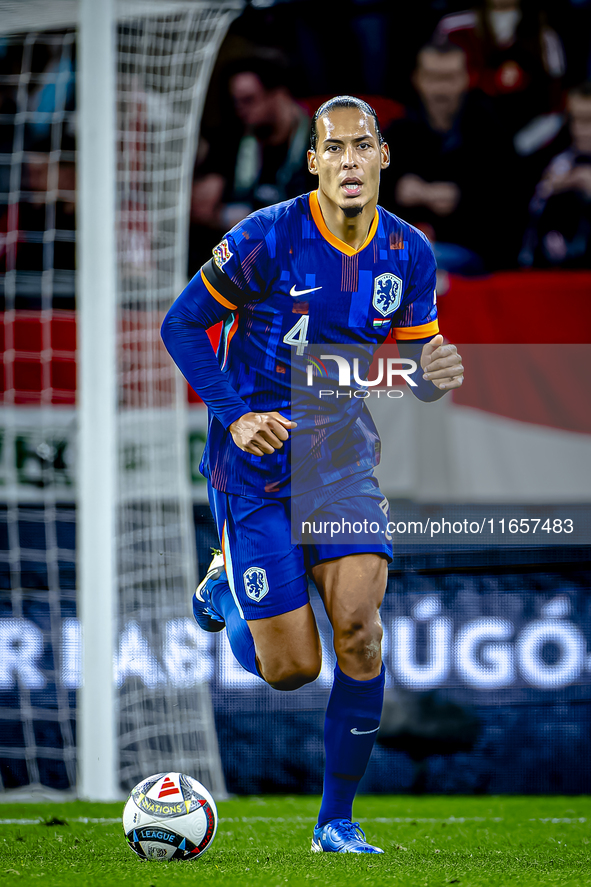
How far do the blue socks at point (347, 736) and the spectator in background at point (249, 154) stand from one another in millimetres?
3214

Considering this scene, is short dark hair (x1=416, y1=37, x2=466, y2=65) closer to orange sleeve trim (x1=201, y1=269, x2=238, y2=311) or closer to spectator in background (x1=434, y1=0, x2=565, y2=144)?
spectator in background (x1=434, y1=0, x2=565, y2=144)

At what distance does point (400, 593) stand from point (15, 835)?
7.82 feet

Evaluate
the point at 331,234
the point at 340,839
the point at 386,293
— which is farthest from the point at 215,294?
the point at 340,839

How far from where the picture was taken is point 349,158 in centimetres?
308

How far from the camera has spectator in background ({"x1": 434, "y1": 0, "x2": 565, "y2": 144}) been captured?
18.6ft

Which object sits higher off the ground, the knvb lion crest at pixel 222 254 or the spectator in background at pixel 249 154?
the spectator in background at pixel 249 154

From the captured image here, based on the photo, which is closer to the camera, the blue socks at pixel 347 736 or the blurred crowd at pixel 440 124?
the blue socks at pixel 347 736

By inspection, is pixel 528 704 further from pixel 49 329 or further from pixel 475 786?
Answer: pixel 49 329

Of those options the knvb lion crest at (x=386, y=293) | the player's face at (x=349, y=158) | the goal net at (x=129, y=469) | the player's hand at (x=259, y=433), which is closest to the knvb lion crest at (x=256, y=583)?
the player's hand at (x=259, y=433)

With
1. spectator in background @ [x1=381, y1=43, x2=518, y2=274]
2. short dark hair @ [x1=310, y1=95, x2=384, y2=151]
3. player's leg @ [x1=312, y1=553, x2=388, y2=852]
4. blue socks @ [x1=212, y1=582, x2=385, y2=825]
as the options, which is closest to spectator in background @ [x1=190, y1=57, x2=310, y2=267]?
spectator in background @ [x1=381, y1=43, x2=518, y2=274]

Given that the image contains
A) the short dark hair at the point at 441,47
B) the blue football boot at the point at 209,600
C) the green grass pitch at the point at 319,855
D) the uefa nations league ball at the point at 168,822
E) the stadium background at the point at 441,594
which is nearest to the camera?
the green grass pitch at the point at 319,855

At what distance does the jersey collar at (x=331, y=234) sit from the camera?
310cm

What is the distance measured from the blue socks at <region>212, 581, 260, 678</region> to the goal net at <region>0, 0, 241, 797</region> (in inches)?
53.5

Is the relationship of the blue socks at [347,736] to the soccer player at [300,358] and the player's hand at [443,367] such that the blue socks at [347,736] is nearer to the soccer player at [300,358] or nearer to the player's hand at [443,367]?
the soccer player at [300,358]
